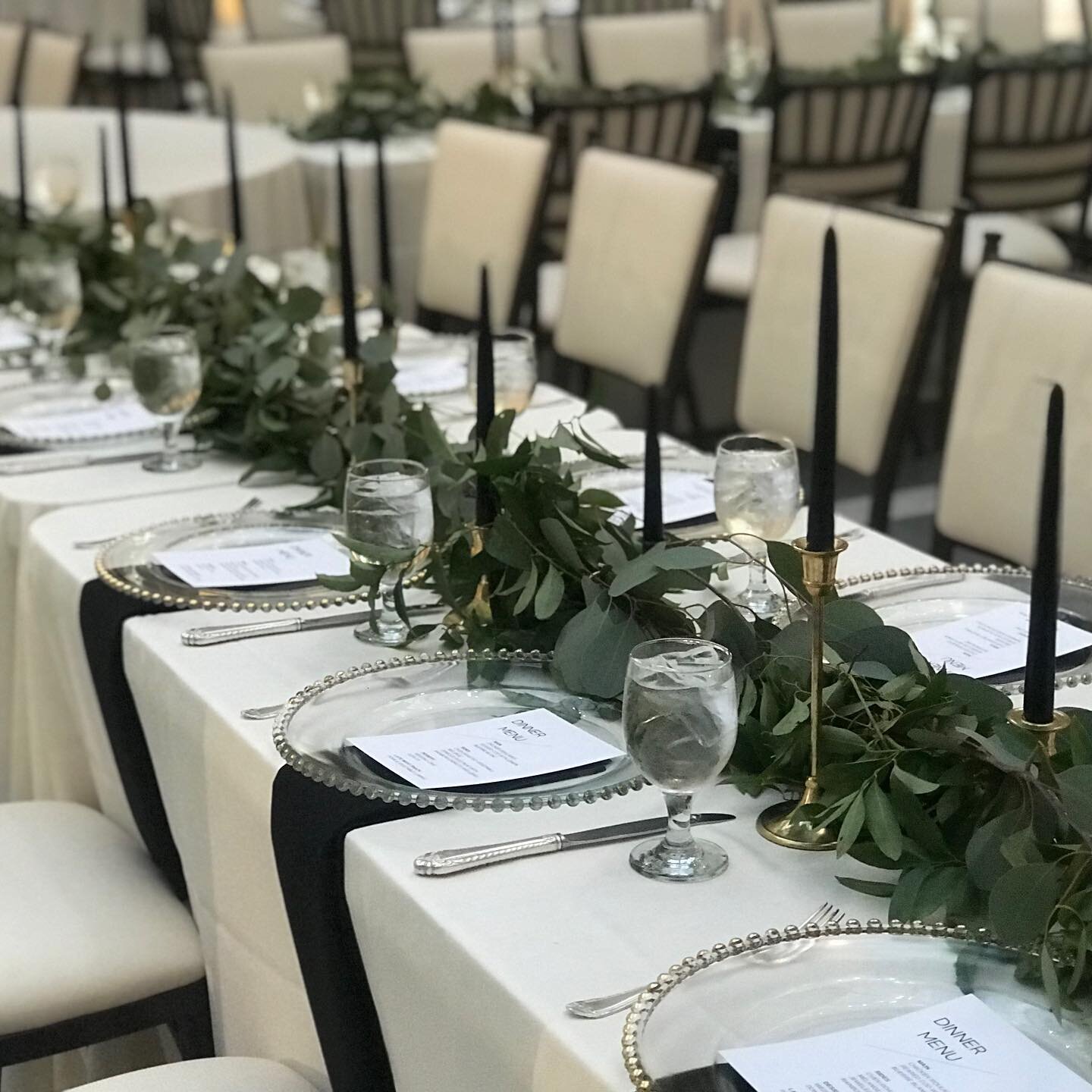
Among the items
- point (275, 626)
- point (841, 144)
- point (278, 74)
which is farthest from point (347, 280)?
point (278, 74)

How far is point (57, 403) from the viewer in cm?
254

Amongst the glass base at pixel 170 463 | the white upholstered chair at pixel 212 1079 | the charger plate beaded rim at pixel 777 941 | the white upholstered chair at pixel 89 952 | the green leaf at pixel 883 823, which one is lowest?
the white upholstered chair at pixel 89 952

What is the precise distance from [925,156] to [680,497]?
405cm

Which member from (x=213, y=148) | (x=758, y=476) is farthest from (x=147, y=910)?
(x=213, y=148)

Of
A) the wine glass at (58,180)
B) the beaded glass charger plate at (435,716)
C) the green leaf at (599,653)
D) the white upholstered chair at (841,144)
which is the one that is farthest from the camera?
the white upholstered chair at (841,144)

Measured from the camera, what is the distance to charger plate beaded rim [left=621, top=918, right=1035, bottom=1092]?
101cm

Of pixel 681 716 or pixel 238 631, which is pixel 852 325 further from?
pixel 681 716

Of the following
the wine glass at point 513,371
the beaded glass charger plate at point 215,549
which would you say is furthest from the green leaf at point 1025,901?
the wine glass at point 513,371

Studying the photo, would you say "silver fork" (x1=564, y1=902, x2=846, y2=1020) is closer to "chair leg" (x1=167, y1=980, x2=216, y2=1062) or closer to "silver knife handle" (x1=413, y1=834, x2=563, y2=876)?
"silver knife handle" (x1=413, y1=834, x2=563, y2=876)

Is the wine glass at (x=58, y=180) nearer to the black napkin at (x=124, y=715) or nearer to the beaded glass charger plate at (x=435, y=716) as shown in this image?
the black napkin at (x=124, y=715)

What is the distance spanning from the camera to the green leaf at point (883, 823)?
3.64 feet

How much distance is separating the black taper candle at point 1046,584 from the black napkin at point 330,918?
470 millimetres

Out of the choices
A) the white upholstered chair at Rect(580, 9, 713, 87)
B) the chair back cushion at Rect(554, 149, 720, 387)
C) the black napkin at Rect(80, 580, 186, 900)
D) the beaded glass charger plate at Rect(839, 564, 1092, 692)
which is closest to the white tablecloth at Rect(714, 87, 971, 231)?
the white upholstered chair at Rect(580, 9, 713, 87)

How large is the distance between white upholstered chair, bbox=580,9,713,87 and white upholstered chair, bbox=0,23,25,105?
224cm
